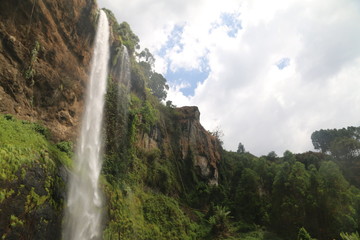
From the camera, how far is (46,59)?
16297mm

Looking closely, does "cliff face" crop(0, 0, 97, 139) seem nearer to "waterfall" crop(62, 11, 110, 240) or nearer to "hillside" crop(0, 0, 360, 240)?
"hillside" crop(0, 0, 360, 240)

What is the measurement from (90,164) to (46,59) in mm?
7802

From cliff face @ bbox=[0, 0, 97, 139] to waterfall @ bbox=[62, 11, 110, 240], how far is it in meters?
0.98

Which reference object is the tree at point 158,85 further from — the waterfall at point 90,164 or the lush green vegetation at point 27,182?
the lush green vegetation at point 27,182

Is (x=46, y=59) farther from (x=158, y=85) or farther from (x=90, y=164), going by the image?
(x=158, y=85)

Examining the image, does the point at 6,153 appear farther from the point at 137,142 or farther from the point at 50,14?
the point at 137,142

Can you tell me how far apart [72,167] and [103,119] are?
6.44 metres

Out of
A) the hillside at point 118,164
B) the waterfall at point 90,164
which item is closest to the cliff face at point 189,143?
the hillside at point 118,164

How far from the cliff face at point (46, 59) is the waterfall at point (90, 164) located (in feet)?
3.23

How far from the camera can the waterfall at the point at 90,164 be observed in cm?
1294

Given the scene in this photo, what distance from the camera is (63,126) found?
54.3 ft

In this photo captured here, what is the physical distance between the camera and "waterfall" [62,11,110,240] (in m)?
12.9

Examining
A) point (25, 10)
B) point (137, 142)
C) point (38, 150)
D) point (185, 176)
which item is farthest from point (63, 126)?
point (185, 176)

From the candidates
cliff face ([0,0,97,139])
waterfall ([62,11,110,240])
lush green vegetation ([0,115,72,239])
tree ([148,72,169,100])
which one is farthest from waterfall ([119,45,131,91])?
tree ([148,72,169,100])
